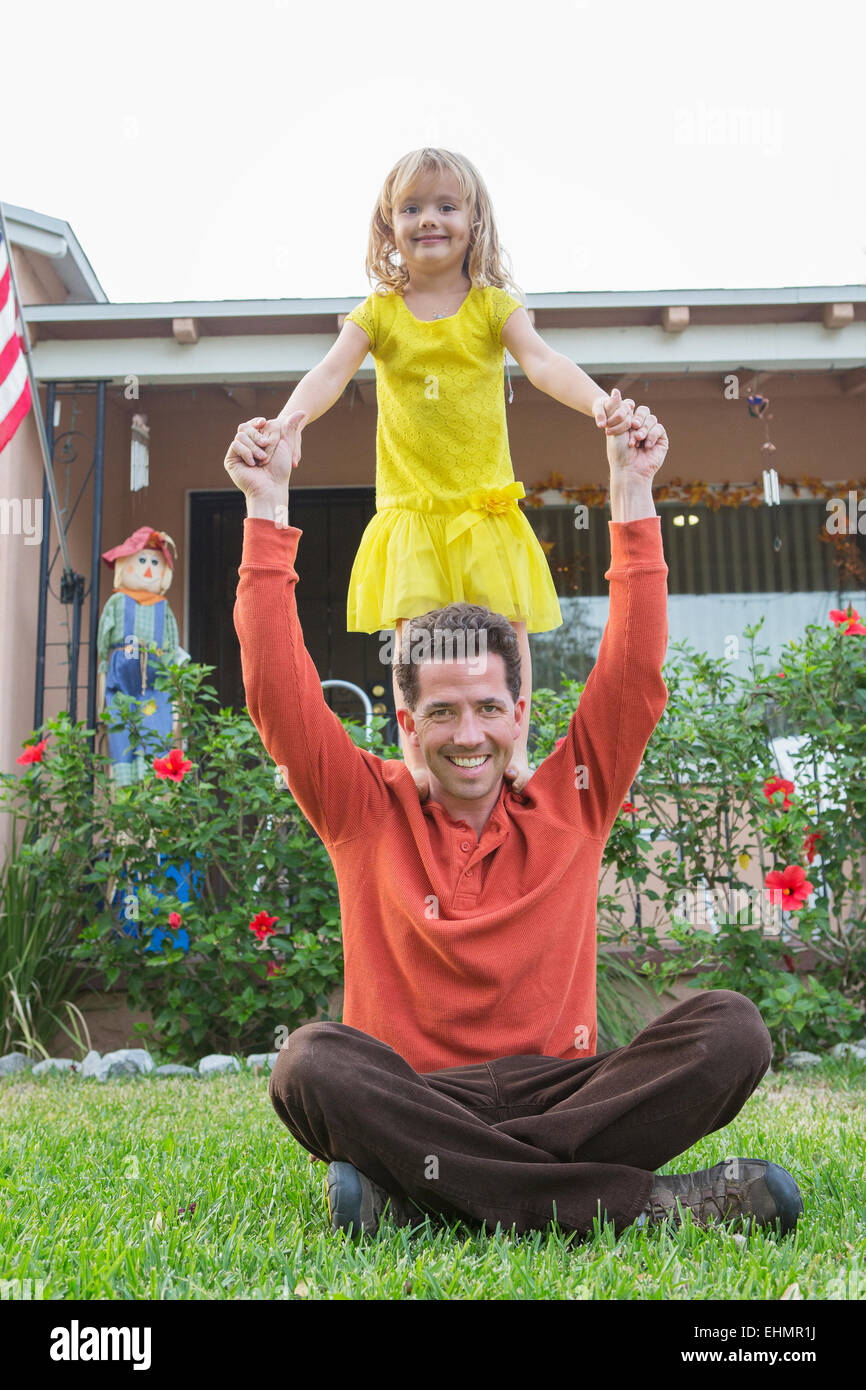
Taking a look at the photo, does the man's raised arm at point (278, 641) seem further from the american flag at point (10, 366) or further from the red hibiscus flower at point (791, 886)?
the american flag at point (10, 366)

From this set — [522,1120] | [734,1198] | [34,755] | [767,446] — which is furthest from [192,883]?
[767,446]

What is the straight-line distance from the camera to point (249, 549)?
194 centimetres

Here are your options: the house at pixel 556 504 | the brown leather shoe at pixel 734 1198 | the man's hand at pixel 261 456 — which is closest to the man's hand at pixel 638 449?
the man's hand at pixel 261 456

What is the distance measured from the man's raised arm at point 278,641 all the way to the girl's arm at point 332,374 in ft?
1.73

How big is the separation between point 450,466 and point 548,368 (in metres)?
0.33

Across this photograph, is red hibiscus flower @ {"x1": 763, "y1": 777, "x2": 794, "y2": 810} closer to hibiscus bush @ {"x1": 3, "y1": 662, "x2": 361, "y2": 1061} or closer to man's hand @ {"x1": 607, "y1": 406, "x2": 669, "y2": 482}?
hibiscus bush @ {"x1": 3, "y1": 662, "x2": 361, "y2": 1061}

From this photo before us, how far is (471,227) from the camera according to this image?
8.54 feet

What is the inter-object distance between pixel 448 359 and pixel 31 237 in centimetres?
364

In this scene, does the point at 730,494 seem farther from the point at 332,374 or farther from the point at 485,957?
the point at 485,957

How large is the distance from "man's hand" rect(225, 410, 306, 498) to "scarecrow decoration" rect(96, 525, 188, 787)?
295 cm

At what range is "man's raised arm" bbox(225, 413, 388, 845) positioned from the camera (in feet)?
6.29

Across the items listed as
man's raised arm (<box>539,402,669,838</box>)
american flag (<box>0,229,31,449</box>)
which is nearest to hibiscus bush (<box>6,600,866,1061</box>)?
american flag (<box>0,229,31,449</box>)

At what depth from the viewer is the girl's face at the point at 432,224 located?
2.52 m
